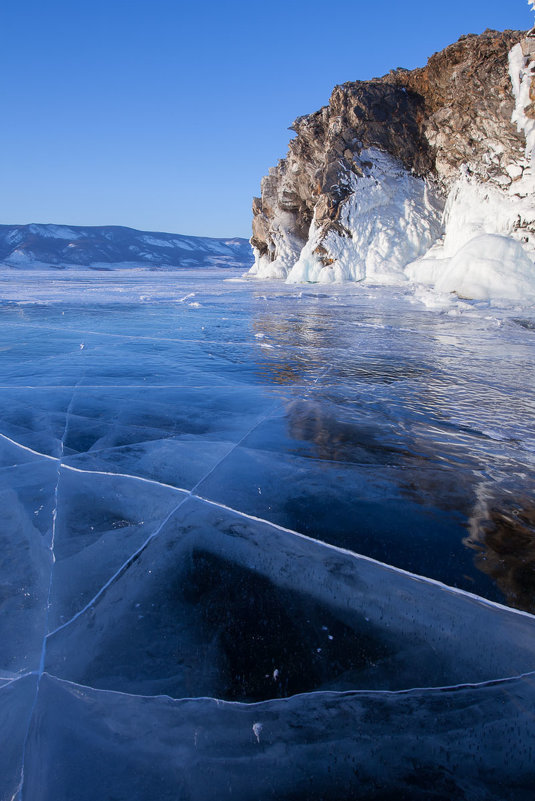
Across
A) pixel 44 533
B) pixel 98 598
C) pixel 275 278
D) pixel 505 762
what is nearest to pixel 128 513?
pixel 44 533

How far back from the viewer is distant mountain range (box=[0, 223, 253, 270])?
269 feet

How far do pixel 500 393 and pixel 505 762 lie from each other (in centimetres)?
297

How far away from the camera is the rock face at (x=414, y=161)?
16438mm

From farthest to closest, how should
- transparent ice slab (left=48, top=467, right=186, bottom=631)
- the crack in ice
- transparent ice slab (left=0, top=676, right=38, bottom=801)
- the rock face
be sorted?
1. the rock face
2. transparent ice slab (left=48, top=467, right=186, bottom=631)
3. the crack in ice
4. transparent ice slab (left=0, top=676, right=38, bottom=801)

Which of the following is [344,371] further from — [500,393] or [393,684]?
[393,684]

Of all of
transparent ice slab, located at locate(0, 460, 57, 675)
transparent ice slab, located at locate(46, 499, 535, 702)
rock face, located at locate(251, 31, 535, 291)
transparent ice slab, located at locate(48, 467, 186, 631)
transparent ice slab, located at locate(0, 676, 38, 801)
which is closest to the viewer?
transparent ice slab, located at locate(0, 676, 38, 801)

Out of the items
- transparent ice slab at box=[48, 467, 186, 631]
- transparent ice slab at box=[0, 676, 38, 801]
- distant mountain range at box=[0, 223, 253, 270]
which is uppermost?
distant mountain range at box=[0, 223, 253, 270]

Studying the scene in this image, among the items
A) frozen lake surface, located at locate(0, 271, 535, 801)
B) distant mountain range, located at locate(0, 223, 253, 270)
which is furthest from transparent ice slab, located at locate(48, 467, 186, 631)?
distant mountain range, located at locate(0, 223, 253, 270)

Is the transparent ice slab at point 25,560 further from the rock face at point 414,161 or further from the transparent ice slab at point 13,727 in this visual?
the rock face at point 414,161

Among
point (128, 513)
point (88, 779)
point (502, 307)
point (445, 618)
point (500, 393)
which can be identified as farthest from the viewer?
point (502, 307)

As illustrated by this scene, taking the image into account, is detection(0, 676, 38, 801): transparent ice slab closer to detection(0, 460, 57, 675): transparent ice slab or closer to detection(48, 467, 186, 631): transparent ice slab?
detection(0, 460, 57, 675): transparent ice slab

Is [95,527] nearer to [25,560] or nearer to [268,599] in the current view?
[25,560]

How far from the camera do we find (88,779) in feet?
3.02

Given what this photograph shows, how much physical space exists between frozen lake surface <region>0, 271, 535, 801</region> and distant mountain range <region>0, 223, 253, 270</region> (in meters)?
78.5
